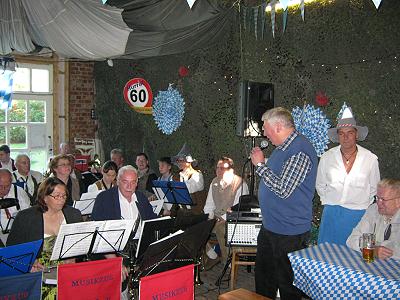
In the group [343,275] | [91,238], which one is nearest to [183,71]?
[91,238]

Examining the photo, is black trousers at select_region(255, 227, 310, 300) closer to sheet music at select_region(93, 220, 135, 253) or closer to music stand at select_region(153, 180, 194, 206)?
sheet music at select_region(93, 220, 135, 253)

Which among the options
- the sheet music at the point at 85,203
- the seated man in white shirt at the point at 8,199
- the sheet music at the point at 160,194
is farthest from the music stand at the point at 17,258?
the sheet music at the point at 160,194

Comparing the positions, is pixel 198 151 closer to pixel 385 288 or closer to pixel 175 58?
pixel 175 58

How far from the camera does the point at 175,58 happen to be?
802 centimetres

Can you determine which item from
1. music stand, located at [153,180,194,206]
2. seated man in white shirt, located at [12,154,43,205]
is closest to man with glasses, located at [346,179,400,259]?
music stand, located at [153,180,194,206]

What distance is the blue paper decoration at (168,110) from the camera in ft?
25.9

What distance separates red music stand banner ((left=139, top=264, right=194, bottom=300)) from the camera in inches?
111

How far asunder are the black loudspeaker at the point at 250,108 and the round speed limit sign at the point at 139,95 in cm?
352

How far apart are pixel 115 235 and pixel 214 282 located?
6.89 ft

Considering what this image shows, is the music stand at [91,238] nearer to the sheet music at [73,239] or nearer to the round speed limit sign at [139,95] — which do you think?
the sheet music at [73,239]

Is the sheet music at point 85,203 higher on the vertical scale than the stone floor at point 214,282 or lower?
higher

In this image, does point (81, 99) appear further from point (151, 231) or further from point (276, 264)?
point (276, 264)

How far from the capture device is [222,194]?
602cm

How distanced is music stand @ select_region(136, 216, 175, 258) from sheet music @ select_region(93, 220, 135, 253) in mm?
186
